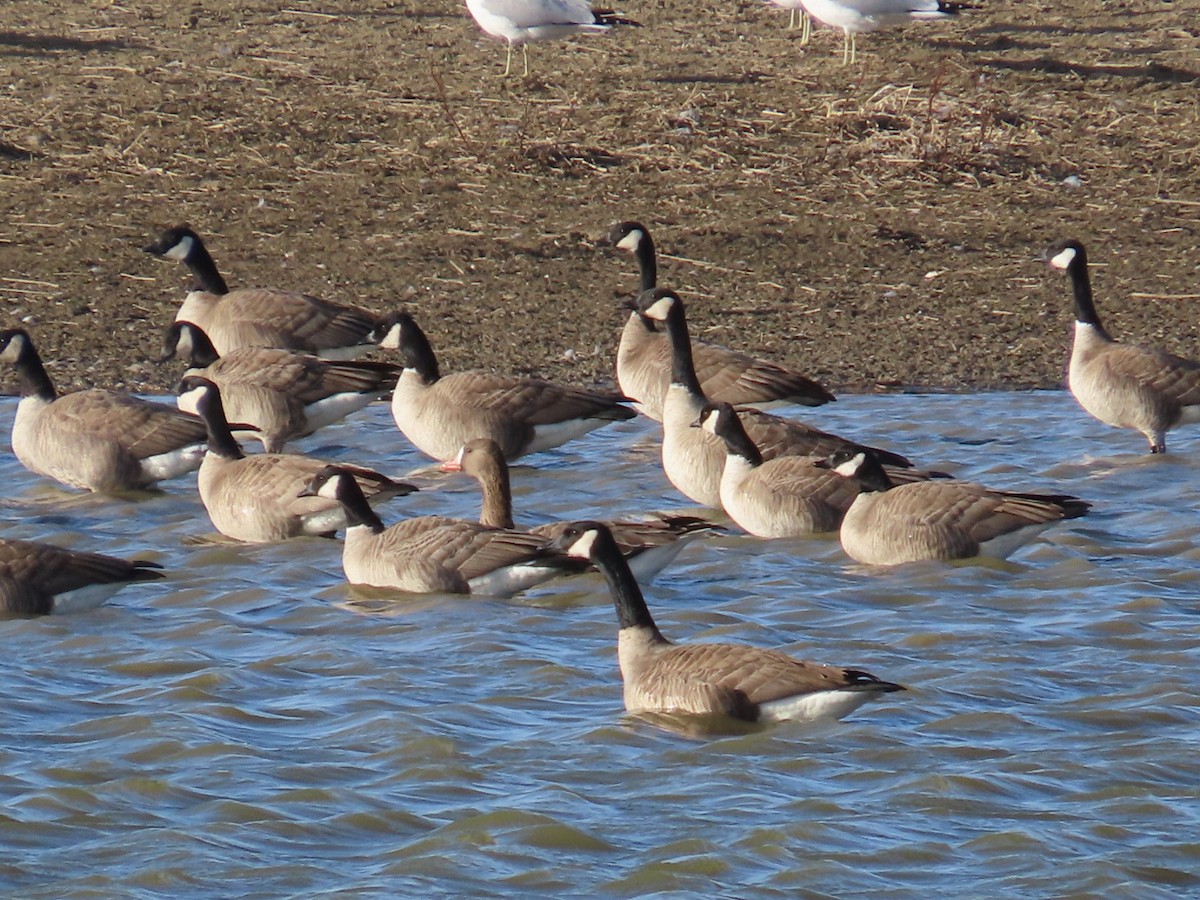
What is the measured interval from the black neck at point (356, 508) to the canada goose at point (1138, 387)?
452 cm

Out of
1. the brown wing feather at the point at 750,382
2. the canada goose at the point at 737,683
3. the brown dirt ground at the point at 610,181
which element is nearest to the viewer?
the canada goose at the point at 737,683

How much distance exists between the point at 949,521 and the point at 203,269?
224 inches

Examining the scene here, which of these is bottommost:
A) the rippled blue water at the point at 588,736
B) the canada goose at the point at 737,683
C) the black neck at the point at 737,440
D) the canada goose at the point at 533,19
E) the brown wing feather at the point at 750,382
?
the rippled blue water at the point at 588,736

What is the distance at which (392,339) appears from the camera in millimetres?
12078

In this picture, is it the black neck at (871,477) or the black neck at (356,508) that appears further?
the black neck at (871,477)

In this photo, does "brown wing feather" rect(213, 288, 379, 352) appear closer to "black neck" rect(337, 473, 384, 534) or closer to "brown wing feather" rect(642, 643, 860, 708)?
"black neck" rect(337, 473, 384, 534)

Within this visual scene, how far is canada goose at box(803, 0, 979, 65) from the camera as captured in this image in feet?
57.6

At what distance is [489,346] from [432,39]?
239 inches

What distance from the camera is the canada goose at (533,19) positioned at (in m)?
17.4

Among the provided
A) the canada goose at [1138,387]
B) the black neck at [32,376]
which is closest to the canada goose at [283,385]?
the black neck at [32,376]

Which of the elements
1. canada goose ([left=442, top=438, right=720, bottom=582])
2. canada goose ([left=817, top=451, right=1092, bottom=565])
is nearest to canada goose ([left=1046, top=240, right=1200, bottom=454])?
canada goose ([left=817, top=451, right=1092, bottom=565])

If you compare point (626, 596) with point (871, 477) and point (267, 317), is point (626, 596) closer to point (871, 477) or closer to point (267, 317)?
point (871, 477)

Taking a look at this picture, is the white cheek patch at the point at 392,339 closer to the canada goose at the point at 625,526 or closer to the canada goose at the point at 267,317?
the canada goose at the point at 267,317

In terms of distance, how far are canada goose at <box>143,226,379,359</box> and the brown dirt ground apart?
593 millimetres
